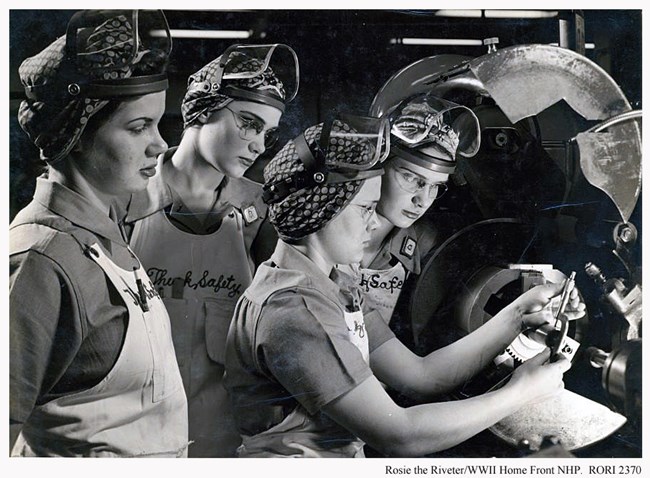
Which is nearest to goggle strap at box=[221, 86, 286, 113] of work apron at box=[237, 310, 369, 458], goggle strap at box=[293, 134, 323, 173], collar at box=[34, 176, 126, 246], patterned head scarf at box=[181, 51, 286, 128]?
patterned head scarf at box=[181, 51, 286, 128]

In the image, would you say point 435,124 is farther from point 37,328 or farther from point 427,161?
point 37,328

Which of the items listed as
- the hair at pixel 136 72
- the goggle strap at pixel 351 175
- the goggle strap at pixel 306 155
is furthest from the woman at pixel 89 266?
the goggle strap at pixel 351 175

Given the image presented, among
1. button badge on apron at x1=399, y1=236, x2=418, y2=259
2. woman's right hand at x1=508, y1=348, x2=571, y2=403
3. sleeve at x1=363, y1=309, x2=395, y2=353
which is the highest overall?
button badge on apron at x1=399, y1=236, x2=418, y2=259

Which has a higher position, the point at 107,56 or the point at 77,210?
the point at 107,56

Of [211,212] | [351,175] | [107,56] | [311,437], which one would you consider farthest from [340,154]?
[311,437]

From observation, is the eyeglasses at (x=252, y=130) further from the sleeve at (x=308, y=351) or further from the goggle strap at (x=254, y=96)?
the sleeve at (x=308, y=351)

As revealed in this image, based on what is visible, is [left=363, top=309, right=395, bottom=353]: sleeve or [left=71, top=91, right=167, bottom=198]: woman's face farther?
[left=363, top=309, right=395, bottom=353]: sleeve

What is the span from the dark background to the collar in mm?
107

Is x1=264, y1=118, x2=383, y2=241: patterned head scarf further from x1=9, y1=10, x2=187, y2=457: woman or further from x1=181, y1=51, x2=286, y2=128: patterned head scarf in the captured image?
x1=9, y1=10, x2=187, y2=457: woman

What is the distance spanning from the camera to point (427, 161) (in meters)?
2.67

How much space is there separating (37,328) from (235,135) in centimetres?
86

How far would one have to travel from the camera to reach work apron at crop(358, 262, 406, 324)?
271 centimetres

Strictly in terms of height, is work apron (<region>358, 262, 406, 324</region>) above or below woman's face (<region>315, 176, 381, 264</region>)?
below
